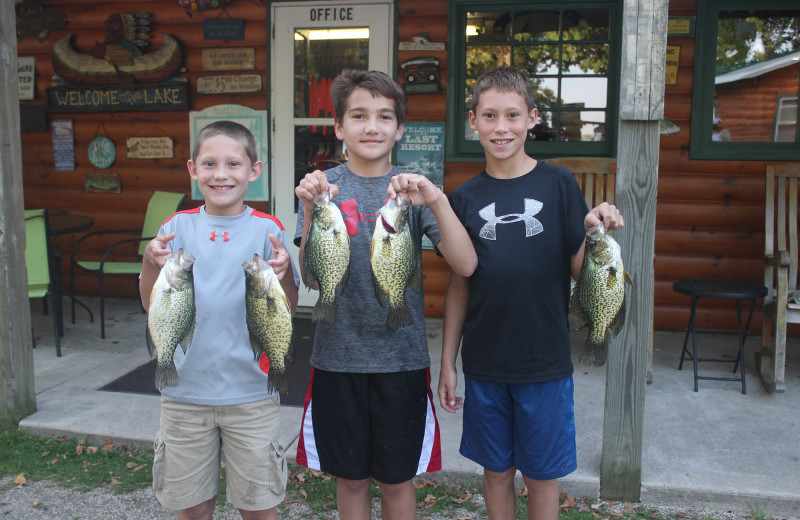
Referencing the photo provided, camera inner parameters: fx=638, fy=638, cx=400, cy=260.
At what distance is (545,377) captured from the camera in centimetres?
223

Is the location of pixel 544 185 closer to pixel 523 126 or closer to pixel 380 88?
pixel 523 126

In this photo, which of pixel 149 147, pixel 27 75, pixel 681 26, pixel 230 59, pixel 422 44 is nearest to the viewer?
pixel 681 26

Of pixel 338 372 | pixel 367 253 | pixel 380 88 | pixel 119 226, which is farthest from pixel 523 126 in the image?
pixel 119 226

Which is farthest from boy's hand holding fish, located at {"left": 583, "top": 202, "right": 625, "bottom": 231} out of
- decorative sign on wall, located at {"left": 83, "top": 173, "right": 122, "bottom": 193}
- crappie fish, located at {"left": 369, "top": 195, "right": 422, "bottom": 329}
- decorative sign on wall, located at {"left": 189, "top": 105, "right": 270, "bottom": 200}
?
decorative sign on wall, located at {"left": 83, "top": 173, "right": 122, "bottom": 193}

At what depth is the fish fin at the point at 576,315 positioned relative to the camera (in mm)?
2076

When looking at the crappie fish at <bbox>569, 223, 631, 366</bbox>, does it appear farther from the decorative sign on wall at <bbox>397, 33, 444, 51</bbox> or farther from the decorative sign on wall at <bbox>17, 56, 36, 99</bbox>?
the decorative sign on wall at <bbox>17, 56, 36, 99</bbox>

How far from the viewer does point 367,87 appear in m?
2.15

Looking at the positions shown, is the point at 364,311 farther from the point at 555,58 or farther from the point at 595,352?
the point at 555,58

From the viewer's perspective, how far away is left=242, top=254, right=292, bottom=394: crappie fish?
6.12 feet

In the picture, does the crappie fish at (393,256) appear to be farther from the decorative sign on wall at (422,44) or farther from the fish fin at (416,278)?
the decorative sign on wall at (422,44)

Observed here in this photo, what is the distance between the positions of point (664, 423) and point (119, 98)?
18.4 ft

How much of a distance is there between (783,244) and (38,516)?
15.4 ft

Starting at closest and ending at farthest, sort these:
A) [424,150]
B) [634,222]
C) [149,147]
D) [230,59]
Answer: [634,222], [424,150], [230,59], [149,147]

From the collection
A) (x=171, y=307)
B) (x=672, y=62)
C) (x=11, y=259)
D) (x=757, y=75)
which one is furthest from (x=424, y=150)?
(x=171, y=307)
